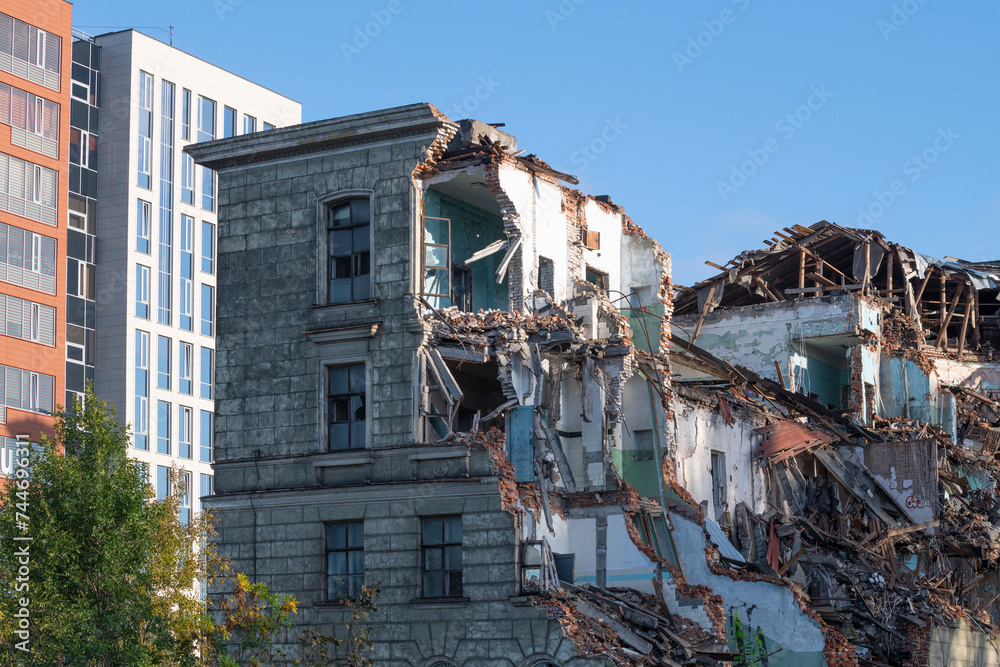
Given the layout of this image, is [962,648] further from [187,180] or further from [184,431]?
[187,180]

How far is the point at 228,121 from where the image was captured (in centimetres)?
6569

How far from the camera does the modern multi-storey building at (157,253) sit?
197 feet

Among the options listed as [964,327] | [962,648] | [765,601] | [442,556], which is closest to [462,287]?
[442,556]

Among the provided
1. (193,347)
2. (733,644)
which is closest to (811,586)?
(733,644)

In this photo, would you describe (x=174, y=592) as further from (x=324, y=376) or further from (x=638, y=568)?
(x=638, y=568)

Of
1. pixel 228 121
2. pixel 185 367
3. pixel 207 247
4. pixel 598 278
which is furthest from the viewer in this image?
pixel 228 121

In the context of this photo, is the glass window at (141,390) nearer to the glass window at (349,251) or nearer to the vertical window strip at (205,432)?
the vertical window strip at (205,432)

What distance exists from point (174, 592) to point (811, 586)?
14799mm

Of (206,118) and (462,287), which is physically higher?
(206,118)

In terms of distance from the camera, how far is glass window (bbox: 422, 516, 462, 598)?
27328mm

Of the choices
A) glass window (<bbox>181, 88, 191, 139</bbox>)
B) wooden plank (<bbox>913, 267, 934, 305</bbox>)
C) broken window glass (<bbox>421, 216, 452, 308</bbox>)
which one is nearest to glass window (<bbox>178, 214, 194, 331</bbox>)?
glass window (<bbox>181, 88, 191, 139</bbox>)

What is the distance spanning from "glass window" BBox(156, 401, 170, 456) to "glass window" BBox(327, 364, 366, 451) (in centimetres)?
3319

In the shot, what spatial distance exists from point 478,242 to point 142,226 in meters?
33.5

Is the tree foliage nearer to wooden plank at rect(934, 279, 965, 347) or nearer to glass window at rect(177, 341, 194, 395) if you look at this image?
wooden plank at rect(934, 279, 965, 347)
